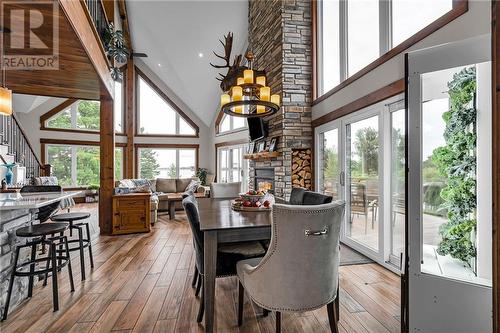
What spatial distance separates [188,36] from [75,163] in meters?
5.98

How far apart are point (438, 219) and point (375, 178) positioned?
124cm

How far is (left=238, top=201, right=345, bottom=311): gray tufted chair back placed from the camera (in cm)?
147

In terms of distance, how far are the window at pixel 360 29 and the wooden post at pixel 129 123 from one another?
7234 millimetres

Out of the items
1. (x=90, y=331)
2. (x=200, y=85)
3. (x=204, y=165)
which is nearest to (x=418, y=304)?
(x=90, y=331)

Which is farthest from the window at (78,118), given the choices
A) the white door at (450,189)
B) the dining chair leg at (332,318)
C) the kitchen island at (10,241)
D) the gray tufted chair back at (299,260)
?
the white door at (450,189)

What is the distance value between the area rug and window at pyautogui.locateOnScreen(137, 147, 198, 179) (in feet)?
24.0

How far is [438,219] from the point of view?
2.17 metres

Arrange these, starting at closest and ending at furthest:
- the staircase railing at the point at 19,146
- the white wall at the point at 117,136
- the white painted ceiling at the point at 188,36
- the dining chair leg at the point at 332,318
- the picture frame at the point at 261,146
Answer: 1. the dining chair leg at the point at 332,318
2. the picture frame at the point at 261,146
3. the staircase railing at the point at 19,146
4. the white painted ceiling at the point at 188,36
5. the white wall at the point at 117,136

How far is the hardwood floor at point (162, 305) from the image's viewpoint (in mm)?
1997

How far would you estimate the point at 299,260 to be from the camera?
151cm

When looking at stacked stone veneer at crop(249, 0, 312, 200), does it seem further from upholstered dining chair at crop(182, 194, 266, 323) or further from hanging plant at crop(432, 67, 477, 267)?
hanging plant at crop(432, 67, 477, 267)

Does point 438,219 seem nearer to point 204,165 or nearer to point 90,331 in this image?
point 90,331

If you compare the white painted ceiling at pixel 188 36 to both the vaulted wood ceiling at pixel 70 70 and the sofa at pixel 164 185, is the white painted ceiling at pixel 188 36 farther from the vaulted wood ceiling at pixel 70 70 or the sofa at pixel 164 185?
the vaulted wood ceiling at pixel 70 70

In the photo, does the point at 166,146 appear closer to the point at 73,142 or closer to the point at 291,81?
the point at 73,142
